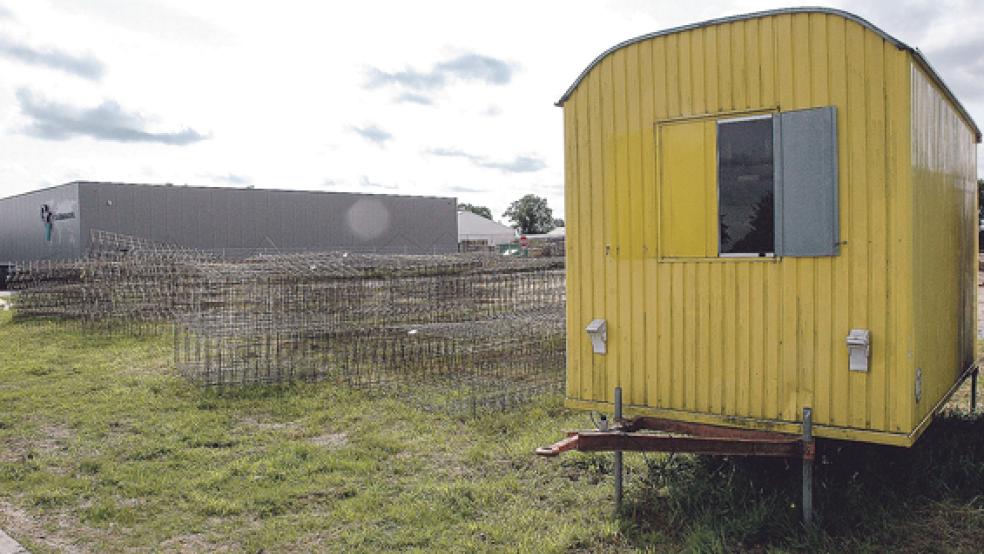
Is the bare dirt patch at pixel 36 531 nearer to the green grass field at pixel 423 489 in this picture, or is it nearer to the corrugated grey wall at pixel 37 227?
the green grass field at pixel 423 489

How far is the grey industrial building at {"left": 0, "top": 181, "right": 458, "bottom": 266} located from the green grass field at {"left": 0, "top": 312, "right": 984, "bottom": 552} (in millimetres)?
30047

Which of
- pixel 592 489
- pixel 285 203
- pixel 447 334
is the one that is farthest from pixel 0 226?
pixel 592 489

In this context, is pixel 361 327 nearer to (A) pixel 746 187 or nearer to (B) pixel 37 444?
(B) pixel 37 444

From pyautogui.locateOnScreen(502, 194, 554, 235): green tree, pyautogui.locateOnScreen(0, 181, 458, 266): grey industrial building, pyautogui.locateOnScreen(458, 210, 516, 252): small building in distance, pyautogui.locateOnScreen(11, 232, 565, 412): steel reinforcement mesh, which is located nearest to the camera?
pyautogui.locateOnScreen(11, 232, 565, 412): steel reinforcement mesh

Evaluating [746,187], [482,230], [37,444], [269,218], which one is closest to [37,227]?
[269,218]

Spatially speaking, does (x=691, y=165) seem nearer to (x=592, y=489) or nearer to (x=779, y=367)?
(x=779, y=367)

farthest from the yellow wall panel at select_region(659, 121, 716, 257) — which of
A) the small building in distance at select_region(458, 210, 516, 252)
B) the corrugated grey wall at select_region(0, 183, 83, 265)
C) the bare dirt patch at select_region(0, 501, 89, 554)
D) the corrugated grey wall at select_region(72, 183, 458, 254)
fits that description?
the small building in distance at select_region(458, 210, 516, 252)

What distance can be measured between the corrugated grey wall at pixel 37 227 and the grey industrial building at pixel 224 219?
0.16 ft

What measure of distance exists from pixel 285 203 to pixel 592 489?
3747 centimetres

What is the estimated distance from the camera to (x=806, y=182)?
15.5ft

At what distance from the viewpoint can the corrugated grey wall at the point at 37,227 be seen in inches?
1400

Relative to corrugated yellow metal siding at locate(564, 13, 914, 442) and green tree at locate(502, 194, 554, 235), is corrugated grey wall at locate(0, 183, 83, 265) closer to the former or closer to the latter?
corrugated yellow metal siding at locate(564, 13, 914, 442)

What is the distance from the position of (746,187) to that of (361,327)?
844cm

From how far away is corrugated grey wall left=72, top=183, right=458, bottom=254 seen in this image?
117 ft
